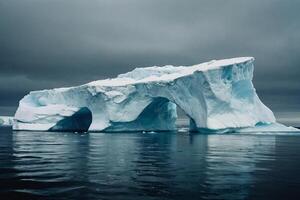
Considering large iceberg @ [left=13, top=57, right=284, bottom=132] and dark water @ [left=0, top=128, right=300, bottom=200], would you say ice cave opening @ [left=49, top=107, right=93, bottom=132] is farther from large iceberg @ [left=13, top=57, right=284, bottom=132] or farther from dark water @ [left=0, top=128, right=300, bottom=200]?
dark water @ [left=0, top=128, right=300, bottom=200]

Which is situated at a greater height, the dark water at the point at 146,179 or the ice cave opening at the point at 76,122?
the ice cave opening at the point at 76,122

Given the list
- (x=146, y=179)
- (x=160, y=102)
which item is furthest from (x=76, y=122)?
(x=146, y=179)

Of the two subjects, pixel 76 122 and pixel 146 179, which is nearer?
pixel 146 179

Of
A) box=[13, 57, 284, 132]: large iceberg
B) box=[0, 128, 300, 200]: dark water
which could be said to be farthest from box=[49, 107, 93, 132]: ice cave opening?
box=[0, 128, 300, 200]: dark water

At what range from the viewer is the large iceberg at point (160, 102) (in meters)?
35.0

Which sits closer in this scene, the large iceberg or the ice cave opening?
the large iceberg

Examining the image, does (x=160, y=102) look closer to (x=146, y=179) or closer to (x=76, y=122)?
(x=76, y=122)

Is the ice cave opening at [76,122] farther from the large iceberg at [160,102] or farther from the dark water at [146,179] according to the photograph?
the dark water at [146,179]

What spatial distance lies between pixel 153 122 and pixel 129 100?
693 cm

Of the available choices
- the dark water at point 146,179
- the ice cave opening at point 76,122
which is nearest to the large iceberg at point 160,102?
the ice cave opening at point 76,122

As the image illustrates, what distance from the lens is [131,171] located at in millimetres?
11641

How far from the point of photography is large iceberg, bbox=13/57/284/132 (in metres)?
35.0

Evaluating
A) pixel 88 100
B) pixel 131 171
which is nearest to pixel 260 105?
pixel 88 100

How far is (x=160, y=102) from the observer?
43500 mm
